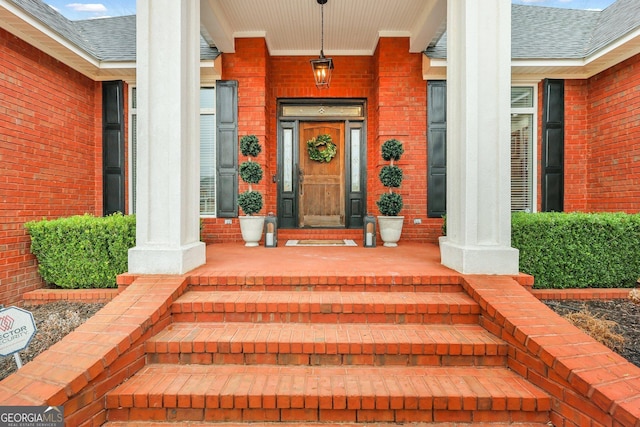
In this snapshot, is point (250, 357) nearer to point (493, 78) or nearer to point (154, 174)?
point (154, 174)

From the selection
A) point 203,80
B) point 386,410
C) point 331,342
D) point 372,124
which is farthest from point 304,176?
point 386,410

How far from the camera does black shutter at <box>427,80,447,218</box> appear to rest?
19.4ft

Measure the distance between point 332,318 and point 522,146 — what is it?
5.64 metres

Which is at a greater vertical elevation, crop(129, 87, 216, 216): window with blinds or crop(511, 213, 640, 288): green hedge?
crop(129, 87, 216, 216): window with blinds

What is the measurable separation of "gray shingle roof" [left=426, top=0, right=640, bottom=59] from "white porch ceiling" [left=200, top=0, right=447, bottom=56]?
759 millimetres

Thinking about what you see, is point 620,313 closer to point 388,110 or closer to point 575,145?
point 575,145

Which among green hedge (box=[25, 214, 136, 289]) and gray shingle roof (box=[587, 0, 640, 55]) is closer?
green hedge (box=[25, 214, 136, 289])

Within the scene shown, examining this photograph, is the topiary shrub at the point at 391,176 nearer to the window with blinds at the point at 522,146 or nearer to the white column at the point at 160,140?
the window with blinds at the point at 522,146

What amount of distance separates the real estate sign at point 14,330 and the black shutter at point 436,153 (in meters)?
5.48

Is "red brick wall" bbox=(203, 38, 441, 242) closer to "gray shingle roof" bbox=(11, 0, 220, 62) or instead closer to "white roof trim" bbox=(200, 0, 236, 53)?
"white roof trim" bbox=(200, 0, 236, 53)

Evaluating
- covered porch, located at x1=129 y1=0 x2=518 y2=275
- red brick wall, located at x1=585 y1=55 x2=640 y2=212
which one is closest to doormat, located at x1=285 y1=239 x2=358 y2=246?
covered porch, located at x1=129 y1=0 x2=518 y2=275

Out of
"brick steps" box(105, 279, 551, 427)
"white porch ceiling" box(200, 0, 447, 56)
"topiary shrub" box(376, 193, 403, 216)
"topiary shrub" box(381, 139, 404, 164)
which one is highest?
"white porch ceiling" box(200, 0, 447, 56)

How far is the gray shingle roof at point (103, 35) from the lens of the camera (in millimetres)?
4863

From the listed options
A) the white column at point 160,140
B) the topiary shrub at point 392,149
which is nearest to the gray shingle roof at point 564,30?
the topiary shrub at point 392,149
